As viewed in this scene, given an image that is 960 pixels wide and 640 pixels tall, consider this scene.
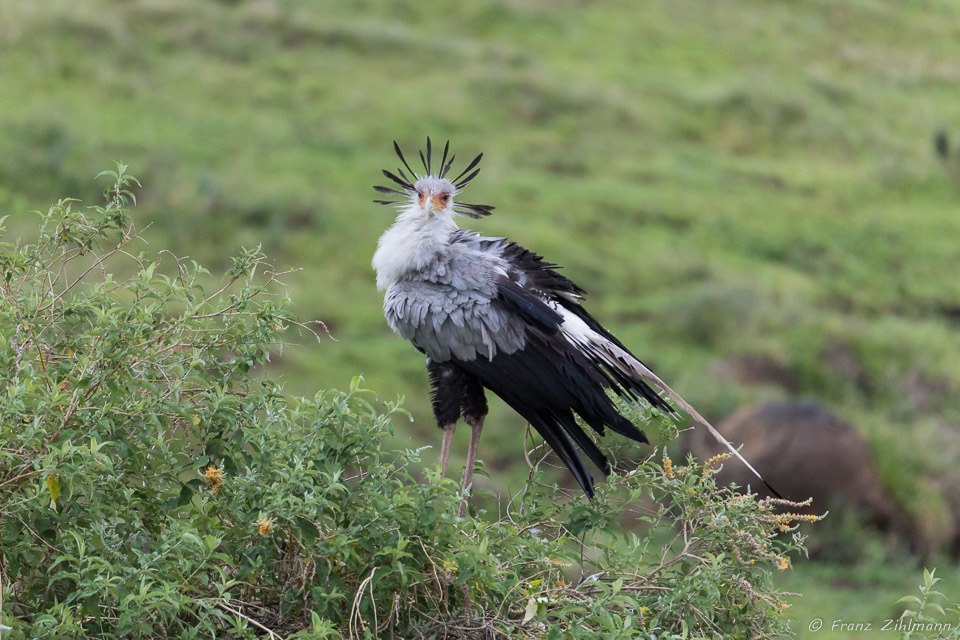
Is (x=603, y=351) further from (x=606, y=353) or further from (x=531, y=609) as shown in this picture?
(x=531, y=609)

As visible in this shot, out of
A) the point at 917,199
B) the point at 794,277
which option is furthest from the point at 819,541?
the point at 917,199

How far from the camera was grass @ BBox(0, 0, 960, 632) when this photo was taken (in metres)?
12.3

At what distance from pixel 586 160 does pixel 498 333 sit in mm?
11797

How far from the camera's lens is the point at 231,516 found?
351 centimetres

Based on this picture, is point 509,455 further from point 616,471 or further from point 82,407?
point 82,407

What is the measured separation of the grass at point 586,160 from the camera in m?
12.3

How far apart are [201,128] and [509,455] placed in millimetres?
7383

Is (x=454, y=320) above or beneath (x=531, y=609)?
above

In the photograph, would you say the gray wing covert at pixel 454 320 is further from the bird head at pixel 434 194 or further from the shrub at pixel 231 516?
the shrub at pixel 231 516

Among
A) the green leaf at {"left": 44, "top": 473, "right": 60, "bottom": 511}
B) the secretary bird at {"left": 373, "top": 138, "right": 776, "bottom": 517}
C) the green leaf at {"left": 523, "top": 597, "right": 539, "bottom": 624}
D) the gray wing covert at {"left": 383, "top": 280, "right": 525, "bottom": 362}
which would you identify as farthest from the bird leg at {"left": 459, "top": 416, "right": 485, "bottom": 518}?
the green leaf at {"left": 44, "top": 473, "right": 60, "bottom": 511}

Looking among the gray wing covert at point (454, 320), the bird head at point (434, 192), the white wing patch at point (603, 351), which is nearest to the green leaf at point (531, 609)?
the white wing patch at point (603, 351)

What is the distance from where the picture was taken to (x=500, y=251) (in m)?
5.14

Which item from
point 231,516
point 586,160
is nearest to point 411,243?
point 231,516

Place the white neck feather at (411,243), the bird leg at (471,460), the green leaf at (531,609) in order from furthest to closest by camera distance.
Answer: the white neck feather at (411,243) < the bird leg at (471,460) < the green leaf at (531,609)
